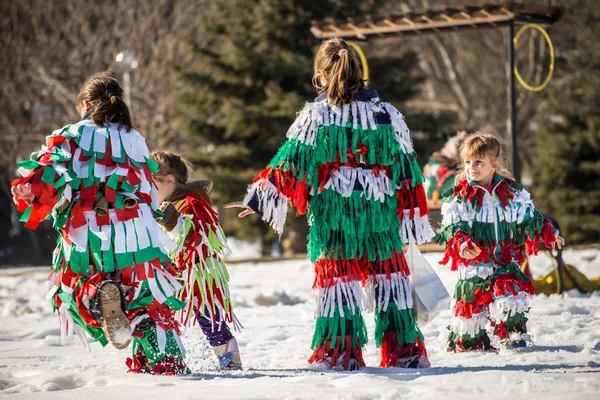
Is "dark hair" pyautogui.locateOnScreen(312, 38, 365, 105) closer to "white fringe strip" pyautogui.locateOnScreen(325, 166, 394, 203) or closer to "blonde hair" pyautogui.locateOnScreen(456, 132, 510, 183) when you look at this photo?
"white fringe strip" pyautogui.locateOnScreen(325, 166, 394, 203)

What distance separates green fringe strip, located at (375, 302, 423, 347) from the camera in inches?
179

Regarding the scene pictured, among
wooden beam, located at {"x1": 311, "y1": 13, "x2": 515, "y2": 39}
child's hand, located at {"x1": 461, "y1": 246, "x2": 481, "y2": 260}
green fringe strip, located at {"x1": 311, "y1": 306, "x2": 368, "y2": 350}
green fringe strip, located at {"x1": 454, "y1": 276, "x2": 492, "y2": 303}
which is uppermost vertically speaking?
wooden beam, located at {"x1": 311, "y1": 13, "x2": 515, "y2": 39}

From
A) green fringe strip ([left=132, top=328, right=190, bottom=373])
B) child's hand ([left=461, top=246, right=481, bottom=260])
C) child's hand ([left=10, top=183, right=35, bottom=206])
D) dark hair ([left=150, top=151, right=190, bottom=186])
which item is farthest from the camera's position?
child's hand ([left=461, top=246, right=481, bottom=260])

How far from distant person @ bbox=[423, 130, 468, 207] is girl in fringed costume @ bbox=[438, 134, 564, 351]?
366 centimetres

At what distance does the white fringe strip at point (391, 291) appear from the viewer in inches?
179

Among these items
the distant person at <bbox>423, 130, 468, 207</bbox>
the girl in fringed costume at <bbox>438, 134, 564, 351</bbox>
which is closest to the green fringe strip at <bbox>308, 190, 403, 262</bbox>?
the girl in fringed costume at <bbox>438, 134, 564, 351</bbox>

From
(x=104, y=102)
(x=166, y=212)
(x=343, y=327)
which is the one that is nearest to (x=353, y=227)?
(x=343, y=327)

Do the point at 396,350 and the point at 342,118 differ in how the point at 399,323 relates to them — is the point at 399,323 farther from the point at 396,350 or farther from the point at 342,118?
the point at 342,118

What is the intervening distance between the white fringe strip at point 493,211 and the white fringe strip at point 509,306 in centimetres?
45

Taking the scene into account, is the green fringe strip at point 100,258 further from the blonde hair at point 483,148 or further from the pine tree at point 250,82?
the pine tree at point 250,82

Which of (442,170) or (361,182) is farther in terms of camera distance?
(442,170)

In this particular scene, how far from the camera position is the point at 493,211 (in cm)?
512

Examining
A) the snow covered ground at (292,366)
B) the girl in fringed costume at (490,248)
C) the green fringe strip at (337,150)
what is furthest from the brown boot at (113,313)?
the girl in fringed costume at (490,248)

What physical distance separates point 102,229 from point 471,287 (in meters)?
2.23
